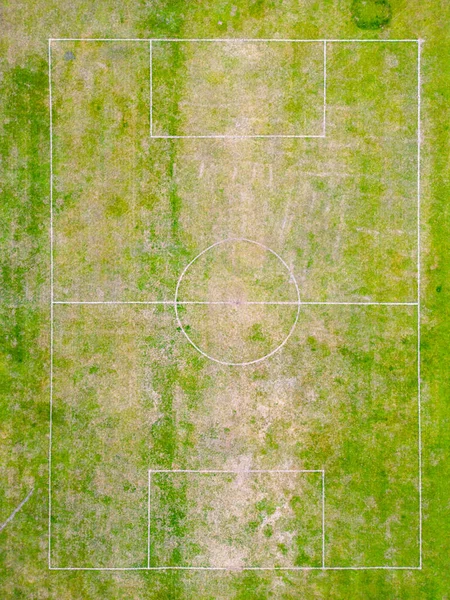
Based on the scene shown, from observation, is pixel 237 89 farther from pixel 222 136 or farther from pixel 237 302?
pixel 237 302

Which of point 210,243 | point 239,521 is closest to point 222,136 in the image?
point 210,243

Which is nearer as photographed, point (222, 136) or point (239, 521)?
point (239, 521)

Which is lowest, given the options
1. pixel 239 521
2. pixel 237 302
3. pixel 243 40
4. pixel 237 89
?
pixel 239 521

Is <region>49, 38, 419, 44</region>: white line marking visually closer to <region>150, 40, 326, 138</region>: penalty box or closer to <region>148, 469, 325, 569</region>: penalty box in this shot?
<region>150, 40, 326, 138</region>: penalty box

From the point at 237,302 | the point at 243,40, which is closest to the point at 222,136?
the point at 243,40

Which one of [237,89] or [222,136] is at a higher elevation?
[237,89]

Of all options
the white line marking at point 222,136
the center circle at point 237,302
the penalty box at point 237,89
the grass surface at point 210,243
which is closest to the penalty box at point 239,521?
the grass surface at point 210,243

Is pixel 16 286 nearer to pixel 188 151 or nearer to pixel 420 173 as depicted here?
pixel 188 151

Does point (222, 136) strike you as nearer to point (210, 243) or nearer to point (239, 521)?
point (210, 243)
